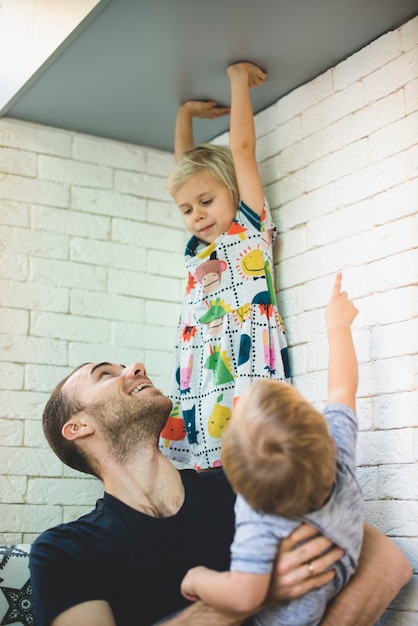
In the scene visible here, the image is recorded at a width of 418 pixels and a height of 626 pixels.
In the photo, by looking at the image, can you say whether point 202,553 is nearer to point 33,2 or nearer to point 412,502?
point 412,502

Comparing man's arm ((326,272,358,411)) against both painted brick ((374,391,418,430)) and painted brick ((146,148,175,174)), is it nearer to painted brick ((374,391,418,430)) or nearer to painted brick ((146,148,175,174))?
painted brick ((374,391,418,430))

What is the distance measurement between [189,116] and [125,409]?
117 cm

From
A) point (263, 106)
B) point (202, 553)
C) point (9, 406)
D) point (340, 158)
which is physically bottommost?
point (202, 553)

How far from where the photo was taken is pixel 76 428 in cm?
256

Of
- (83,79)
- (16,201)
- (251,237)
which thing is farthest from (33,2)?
(251,237)

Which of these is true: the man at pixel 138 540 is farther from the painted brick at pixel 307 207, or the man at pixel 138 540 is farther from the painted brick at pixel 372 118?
the painted brick at pixel 372 118

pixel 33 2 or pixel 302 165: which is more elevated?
pixel 33 2

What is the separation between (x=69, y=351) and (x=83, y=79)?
1.00 meters

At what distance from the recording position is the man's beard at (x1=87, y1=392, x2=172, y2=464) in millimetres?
2510

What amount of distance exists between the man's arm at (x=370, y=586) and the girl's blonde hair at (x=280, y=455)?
1.25ft

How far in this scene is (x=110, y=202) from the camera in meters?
3.33

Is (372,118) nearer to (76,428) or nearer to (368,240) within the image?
(368,240)

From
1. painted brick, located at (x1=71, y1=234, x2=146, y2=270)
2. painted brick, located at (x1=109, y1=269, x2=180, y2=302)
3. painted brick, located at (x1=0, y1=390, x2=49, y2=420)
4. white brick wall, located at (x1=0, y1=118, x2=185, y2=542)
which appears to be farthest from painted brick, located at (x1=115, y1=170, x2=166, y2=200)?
painted brick, located at (x1=0, y1=390, x2=49, y2=420)

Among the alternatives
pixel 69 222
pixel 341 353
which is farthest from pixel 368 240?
pixel 69 222
